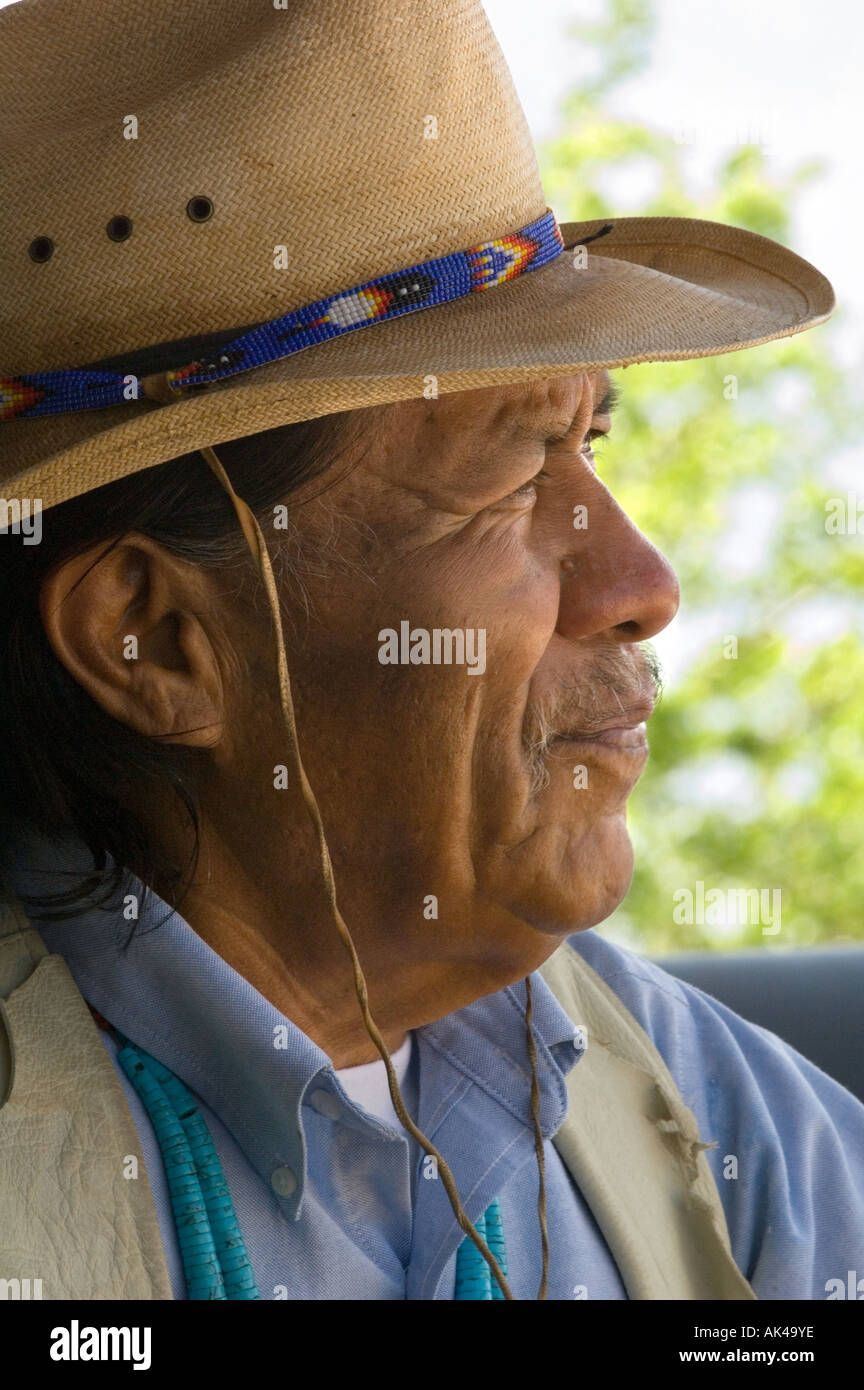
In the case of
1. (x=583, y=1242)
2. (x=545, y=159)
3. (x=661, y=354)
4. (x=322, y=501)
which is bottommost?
(x=583, y=1242)

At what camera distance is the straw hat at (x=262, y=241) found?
1.29 metres

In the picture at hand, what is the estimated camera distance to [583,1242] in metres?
1.63

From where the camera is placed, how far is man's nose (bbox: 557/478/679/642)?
58.1 inches

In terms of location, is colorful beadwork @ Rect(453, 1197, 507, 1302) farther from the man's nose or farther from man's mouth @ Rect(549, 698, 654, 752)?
the man's nose

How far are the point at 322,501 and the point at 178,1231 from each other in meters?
0.70

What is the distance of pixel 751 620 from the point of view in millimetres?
6742

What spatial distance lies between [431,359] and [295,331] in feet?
0.42

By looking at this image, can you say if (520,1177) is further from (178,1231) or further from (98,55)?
(98,55)

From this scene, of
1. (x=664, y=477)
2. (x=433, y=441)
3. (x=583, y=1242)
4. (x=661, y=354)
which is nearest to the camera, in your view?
(x=661, y=354)

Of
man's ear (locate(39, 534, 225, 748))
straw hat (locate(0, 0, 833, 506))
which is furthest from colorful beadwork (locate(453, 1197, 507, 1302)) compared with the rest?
straw hat (locate(0, 0, 833, 506))

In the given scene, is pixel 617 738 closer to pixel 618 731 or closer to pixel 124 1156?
pixel 618 731

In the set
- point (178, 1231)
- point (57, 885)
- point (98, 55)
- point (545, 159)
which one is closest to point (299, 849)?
point (57, 885)

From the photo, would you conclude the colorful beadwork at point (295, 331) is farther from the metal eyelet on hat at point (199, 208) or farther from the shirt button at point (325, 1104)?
the shirt button at point (325, 1104)

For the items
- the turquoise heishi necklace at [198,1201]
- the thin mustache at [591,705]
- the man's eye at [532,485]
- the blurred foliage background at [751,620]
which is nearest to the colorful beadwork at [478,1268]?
the turquoise heishi necklace at [198,1201]
